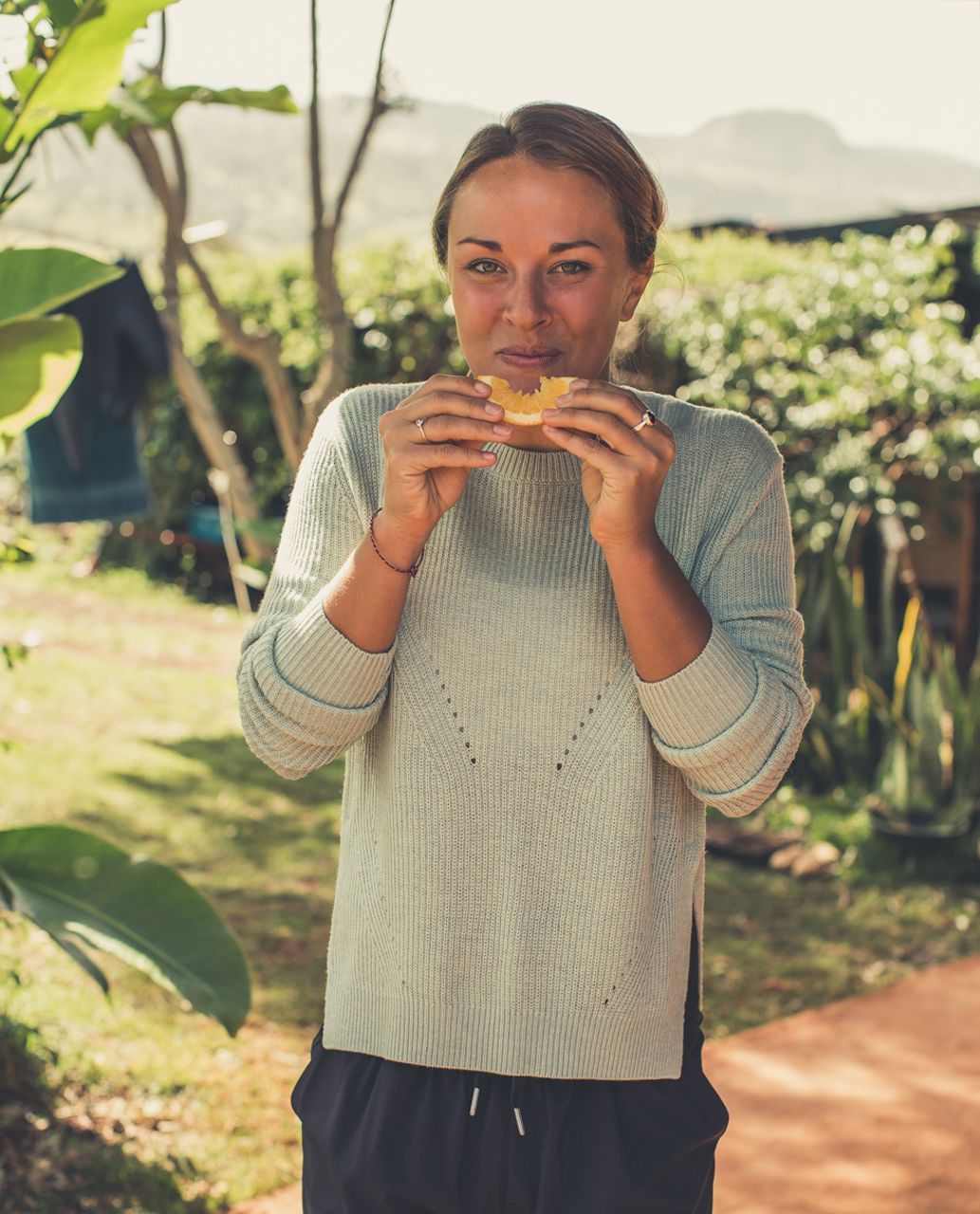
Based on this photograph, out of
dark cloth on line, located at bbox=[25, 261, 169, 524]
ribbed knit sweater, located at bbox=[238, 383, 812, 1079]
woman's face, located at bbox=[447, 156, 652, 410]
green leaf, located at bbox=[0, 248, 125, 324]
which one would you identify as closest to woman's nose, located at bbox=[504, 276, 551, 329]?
woman's face, located at bbox=[447, 156, 652, 410]

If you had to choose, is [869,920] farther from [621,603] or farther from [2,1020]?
[621,603]

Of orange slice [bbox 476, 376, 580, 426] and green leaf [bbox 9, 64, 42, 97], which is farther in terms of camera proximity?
green leaf [bbox 9, 64, 42, 97]

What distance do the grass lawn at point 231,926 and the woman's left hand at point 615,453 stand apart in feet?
7.33

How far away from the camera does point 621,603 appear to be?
5.55 feet

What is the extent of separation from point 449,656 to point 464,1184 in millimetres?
675

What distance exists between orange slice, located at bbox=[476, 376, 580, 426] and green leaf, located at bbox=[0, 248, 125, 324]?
1.02m

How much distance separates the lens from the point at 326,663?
5.65 ft

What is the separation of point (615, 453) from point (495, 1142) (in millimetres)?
879

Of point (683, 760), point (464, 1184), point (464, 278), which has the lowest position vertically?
point (464, 1184)

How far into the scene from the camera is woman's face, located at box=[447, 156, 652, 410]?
5.82ft

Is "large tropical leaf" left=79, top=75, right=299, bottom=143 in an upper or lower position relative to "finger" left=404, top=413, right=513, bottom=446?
upper

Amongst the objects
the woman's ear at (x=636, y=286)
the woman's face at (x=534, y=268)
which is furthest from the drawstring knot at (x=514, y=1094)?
the woman's ear at (x=636, y=286)

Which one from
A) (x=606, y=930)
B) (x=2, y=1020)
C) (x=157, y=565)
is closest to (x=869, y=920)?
(x=2, y=1020)

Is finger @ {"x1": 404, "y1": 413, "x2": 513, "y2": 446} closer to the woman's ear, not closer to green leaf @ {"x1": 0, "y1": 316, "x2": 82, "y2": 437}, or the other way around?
the woman's ear
